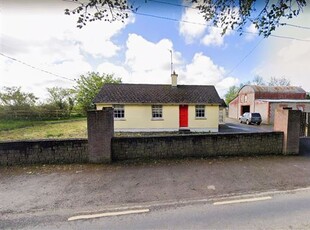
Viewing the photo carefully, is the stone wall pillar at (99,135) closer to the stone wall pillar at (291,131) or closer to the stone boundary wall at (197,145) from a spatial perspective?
the stone boundary wall at (197,145)

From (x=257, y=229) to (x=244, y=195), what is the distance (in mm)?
1501

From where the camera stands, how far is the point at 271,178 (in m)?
6.03

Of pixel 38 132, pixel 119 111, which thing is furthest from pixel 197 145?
pixel 38 132

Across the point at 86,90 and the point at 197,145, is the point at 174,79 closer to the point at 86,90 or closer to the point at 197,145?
the point at 197,145

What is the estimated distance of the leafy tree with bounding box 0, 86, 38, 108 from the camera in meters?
28.3

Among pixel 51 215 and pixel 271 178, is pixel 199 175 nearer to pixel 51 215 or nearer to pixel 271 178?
pixel 271 178

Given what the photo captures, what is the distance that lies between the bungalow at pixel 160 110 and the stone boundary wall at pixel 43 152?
10087mm

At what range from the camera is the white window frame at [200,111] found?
60.1 ft

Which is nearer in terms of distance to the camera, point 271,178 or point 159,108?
point 271,178

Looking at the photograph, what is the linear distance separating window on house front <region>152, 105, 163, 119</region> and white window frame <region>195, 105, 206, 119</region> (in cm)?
327

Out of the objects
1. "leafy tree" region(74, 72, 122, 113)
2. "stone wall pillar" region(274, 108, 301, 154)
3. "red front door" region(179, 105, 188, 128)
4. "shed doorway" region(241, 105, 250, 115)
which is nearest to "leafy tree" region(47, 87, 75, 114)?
"leafy tree" region(74, 72, 122, 113)

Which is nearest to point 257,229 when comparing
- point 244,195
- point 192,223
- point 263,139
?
point 192,223

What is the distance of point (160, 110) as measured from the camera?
1814 cm

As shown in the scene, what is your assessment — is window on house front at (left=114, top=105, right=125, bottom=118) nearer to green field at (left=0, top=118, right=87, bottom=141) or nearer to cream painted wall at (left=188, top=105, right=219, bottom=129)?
green field at (left=0, top=118, right=87, bottom=141)
